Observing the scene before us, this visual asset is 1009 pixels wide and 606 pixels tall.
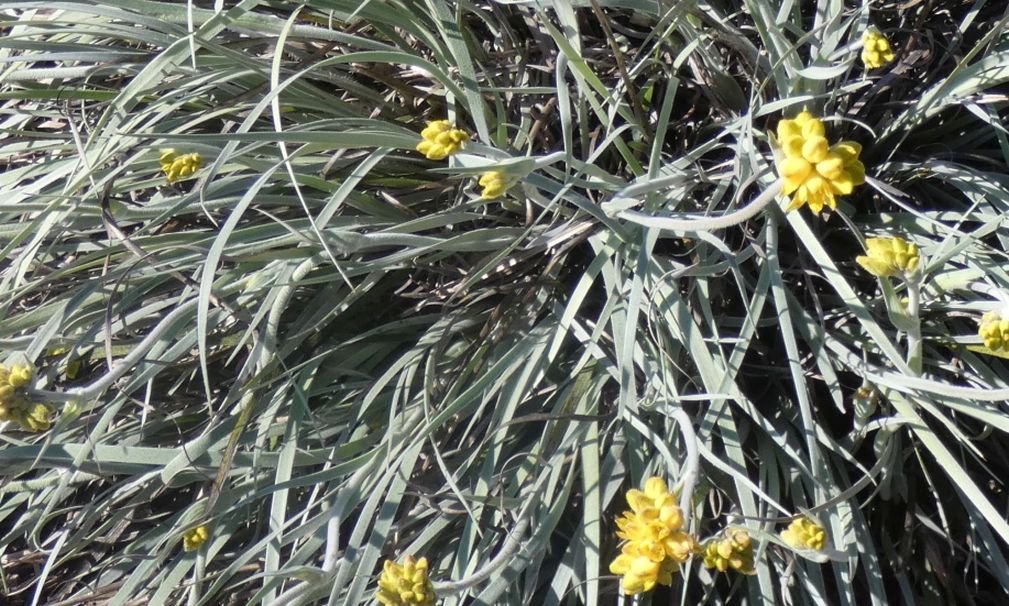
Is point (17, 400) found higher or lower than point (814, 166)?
lower

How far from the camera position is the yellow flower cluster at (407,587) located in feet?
2.73

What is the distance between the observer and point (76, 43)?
123 centimetres

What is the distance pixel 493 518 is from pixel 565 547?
0.15 m

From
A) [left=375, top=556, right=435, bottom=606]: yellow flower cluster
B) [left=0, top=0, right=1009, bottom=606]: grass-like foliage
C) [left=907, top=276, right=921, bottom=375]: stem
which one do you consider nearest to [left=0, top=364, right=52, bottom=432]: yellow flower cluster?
[left=0, top=0, right=1009, bottom=606]: grass-like foliage

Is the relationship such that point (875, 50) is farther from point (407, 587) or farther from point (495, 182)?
point (407, 587)

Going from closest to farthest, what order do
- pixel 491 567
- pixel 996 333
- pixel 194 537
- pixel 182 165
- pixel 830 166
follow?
1. pixel 830 166
2. pixel 996 333
3. pixel 491 567
4. pixel 182 165
5. pixel 194 537

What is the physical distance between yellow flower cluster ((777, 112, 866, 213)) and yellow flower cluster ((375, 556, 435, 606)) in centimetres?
47

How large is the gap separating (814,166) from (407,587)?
51 centimetres

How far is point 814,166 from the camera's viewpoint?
2.25 feet

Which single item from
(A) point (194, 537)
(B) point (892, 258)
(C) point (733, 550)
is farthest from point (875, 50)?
(A) point (194, 537)

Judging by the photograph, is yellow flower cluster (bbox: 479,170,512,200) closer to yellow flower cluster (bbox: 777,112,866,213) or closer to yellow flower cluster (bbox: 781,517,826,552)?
yellow flower cluster (bbox: 777,112,866,213)

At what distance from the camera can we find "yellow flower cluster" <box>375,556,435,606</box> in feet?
2.73

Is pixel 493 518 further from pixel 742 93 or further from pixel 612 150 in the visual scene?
pixel 742 93

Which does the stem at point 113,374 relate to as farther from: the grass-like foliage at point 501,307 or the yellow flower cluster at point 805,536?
the yellow flower cluster at point 805,536
